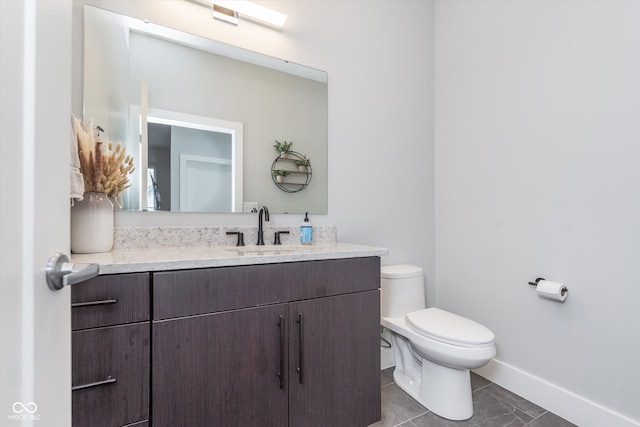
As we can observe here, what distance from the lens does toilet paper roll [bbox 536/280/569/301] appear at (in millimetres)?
1501

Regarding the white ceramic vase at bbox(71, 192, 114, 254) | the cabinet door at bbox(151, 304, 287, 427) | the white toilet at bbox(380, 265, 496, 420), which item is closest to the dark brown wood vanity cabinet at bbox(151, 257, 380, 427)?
the cabinet door at bbox(151, 304, 287, 427)

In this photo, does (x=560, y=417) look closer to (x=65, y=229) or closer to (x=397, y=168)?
(x=397, y=168)

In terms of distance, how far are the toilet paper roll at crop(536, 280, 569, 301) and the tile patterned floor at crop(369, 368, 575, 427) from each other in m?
0.62

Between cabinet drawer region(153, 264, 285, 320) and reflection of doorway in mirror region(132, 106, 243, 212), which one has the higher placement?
reflection of doorway in mirror region(132, 106, 243, 212)

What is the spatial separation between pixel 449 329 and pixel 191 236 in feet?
4.60

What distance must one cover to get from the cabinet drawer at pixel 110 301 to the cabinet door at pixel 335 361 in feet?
1.75

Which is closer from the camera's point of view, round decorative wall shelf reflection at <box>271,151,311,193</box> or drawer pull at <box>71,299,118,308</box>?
drawer pull at <box>71,299,118,308</box>

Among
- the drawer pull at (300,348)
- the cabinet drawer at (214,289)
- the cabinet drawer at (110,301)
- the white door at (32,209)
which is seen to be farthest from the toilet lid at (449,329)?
the white door at (32,209)

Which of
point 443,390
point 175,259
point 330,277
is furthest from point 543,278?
point 175,259

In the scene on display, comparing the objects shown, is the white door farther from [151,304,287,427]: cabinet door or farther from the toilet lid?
the toilet lid

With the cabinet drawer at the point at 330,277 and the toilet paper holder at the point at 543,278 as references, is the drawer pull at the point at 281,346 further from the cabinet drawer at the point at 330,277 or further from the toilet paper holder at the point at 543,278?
the toilet paper holder at the point at 543,278

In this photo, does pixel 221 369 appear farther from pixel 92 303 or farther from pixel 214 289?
pixel 92 303

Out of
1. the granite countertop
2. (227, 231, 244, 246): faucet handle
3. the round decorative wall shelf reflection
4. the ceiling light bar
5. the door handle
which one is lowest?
the granite countertop

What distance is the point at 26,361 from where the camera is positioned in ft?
1.28
